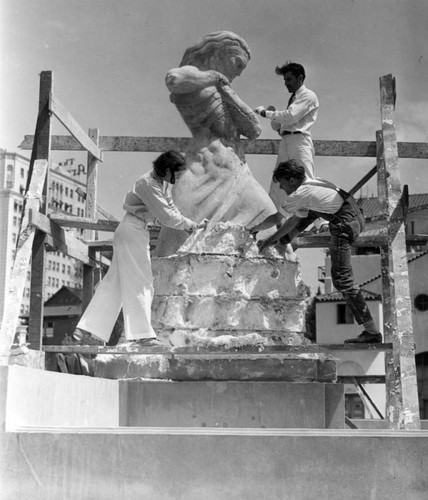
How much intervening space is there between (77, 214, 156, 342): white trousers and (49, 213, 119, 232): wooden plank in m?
0.77

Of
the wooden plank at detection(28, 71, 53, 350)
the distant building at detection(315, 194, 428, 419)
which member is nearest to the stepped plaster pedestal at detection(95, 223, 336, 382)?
the wooden plank at detection(28, 71, 53, 350)

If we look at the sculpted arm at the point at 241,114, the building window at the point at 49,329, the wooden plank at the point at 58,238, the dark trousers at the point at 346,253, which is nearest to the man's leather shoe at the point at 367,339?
the dark trousers at the point at 346,253

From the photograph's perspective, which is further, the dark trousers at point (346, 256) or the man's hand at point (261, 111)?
the man's hand at point (261, 111)

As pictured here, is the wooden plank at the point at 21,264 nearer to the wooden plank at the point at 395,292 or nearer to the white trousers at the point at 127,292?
→ the white trousers at the point at 127,292

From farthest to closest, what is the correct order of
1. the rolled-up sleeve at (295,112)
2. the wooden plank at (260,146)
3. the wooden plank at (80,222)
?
the wooden plank at (260,146) < the rolled-up sleeve at (295,112) < the wooden plank at (80,222)

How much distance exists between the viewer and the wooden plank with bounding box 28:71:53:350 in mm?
8523

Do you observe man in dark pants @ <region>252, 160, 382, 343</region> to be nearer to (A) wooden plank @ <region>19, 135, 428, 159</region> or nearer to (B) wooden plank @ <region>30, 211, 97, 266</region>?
(A) wooden plank @ <region>19, 135, 428, 159</region>

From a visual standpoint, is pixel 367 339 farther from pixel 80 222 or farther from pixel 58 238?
pixel 58 238

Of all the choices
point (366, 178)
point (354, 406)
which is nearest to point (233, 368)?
point (366, 178)

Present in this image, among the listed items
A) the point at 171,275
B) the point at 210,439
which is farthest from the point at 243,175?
the point at 210,439

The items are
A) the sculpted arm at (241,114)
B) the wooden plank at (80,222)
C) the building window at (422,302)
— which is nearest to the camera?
the wooden plank at (80,222)

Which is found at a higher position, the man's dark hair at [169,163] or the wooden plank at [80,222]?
the man's dark hair at [169,163]

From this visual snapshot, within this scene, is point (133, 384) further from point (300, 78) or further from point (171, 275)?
point (300, 78)

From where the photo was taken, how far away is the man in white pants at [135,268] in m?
8.09
